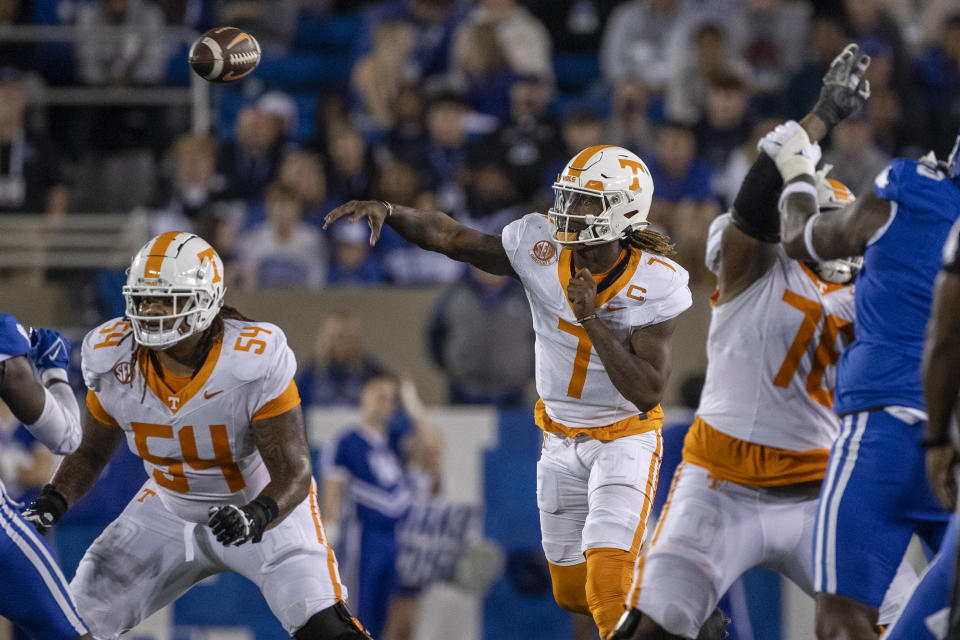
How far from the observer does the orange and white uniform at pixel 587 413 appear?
193 inches

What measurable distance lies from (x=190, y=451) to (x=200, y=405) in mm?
196

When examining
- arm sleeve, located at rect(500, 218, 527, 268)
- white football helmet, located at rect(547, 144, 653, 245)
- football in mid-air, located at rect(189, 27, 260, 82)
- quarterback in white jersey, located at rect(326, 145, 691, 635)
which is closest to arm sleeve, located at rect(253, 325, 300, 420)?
quarterback in white jersey, located at rect(326, 145, 691, 635)

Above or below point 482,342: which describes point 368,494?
below

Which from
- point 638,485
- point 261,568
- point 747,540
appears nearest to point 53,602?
point 261,568

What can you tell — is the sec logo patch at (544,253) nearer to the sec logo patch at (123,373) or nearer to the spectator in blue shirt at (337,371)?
the sec logo patch at (123,373)

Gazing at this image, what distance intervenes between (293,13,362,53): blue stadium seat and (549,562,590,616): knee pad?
683 cm

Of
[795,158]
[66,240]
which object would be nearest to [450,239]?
[795,158]

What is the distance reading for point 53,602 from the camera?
4.52 meters

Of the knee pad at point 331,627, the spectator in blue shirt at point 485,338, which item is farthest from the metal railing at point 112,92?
the knee pad at point 331,627

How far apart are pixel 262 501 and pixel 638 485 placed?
1393mm

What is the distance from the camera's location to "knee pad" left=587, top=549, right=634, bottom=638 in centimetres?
479

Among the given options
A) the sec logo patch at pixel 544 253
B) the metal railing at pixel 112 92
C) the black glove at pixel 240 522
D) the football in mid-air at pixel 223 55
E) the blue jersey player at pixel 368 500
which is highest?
the football in mid-air at pixel 223 55

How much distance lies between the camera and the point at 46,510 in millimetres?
4848

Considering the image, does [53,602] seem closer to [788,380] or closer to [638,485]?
[638,485]
